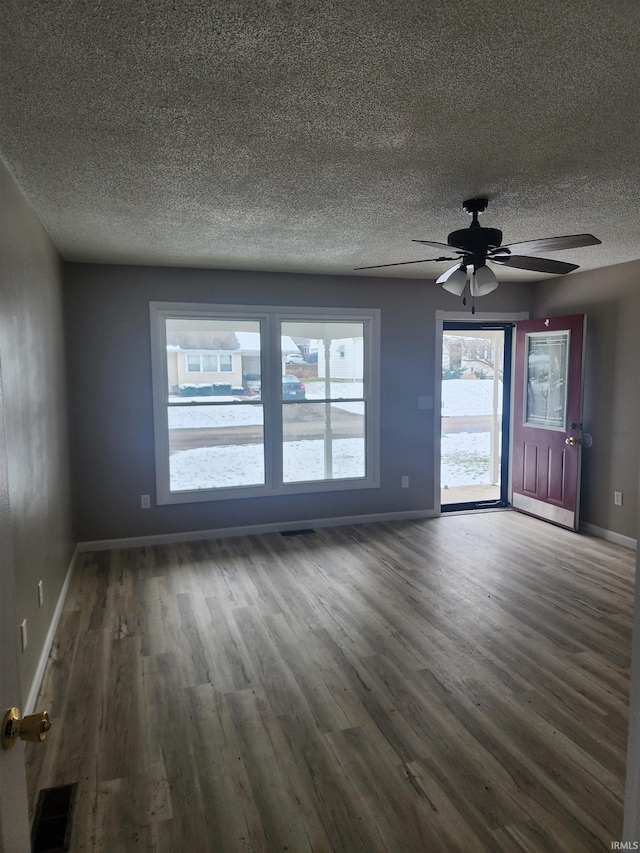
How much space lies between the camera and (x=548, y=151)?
239cm

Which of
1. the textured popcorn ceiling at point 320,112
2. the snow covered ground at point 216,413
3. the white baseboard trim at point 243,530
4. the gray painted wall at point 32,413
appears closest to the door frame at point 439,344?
the white baseboard trim at point 243,530

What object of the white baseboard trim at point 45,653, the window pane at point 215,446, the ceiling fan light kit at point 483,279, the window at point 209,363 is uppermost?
the ceiling fan light kit at point 483,279

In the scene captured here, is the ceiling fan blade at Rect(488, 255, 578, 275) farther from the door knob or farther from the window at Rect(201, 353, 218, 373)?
the door knob

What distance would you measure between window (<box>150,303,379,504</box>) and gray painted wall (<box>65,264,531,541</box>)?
11 centimetres

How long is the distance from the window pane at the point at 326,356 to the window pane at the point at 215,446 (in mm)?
580

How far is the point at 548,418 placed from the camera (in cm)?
565

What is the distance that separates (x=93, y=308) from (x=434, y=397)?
11.2 ft

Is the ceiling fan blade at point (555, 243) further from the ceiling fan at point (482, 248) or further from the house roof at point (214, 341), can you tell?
the house roof at point (214, 341)

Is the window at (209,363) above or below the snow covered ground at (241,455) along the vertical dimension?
above

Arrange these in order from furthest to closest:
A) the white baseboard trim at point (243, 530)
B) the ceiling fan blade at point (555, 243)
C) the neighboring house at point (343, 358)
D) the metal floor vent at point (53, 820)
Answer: the neighboring house at point (343, 358) → the white baseboard trim at point (243, 530) → the ceiling fan blade at point (555, 243) → the metal floor vent at point (53, 820)

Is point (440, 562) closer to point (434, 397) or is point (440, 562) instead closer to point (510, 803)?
point (434, 397)

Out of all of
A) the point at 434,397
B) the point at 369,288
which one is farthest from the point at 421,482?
the point at 369,288

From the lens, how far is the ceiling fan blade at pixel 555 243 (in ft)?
8.99

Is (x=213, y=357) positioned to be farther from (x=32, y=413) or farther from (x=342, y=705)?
(x=342, y=705)
